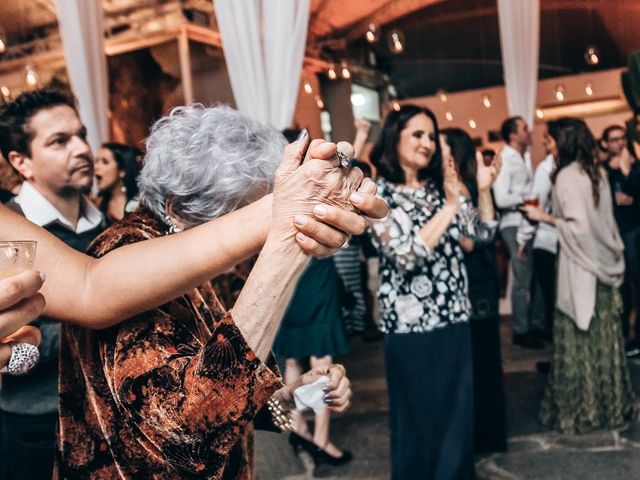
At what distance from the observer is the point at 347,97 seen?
37.9ft

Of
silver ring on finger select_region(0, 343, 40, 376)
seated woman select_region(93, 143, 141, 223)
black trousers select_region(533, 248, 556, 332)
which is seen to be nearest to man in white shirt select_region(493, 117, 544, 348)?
black trousers select_region(533, 248, 556, 332)

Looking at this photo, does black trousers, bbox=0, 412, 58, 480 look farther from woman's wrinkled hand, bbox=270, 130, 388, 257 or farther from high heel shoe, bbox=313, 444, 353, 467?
high heel shoe, bbox=313, 444, 353, 467

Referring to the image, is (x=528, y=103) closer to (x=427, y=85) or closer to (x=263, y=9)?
(x=263, y=9)

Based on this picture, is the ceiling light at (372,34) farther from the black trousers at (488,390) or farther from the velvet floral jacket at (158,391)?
the velvet floral jacket at (158,391)

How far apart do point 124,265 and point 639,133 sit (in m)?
4.75

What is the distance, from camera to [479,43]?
10.6 m

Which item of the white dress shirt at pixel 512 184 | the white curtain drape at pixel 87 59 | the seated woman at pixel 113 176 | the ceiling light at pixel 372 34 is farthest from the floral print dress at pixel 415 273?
the ceiling light at pixel 372 34

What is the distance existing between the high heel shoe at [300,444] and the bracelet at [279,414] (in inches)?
93.0

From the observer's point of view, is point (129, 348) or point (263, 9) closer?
point (129, 348)

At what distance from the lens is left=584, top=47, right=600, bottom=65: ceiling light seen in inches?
393

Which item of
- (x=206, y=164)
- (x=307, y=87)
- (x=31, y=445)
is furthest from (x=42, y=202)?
(x=307, y=87)

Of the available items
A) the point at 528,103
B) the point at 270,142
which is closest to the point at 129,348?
the point at 270,142

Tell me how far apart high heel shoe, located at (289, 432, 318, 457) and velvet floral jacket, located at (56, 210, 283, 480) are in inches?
98.7

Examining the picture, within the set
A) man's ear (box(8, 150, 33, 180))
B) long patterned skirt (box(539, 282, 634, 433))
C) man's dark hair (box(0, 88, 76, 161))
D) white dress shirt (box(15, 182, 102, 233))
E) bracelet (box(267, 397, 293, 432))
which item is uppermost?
man's dark hair (box(0, 88, 76, 161))
